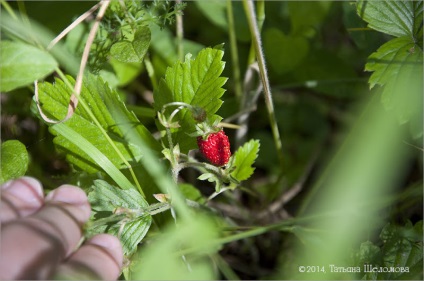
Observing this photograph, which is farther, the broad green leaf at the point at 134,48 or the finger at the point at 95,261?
the broad green leaf at the point at 134,48

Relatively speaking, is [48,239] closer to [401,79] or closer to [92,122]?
[92,122]

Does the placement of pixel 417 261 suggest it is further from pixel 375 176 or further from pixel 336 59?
pixel 336 59

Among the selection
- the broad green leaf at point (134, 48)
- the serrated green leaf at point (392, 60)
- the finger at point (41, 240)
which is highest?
the broad green leaf at point (134, 48)

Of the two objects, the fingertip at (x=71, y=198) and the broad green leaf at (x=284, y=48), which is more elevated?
the fingertip at (x=71, y=198)

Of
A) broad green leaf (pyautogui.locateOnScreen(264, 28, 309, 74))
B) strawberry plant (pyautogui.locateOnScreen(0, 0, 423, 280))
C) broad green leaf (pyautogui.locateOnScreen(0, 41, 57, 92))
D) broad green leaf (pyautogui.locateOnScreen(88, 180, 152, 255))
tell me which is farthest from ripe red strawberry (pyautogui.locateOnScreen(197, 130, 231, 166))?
broad green leaf (pyautogui.locateOnScreen(264, 28, 309, 74))

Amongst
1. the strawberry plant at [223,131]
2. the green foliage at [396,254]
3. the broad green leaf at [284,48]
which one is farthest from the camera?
the broad green leaf at [284,48]

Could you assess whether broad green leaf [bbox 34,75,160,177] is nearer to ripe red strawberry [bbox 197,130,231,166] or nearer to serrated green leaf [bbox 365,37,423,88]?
ripe red strawberry [bbox 197,130,231,166]

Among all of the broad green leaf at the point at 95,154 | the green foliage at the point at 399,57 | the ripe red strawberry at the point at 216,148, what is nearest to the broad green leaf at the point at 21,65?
the broad green leaf at the point at 95,154

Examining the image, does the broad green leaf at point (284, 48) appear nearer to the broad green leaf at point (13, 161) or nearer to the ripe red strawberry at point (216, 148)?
the ripe red strawberry at point (216, 148)
